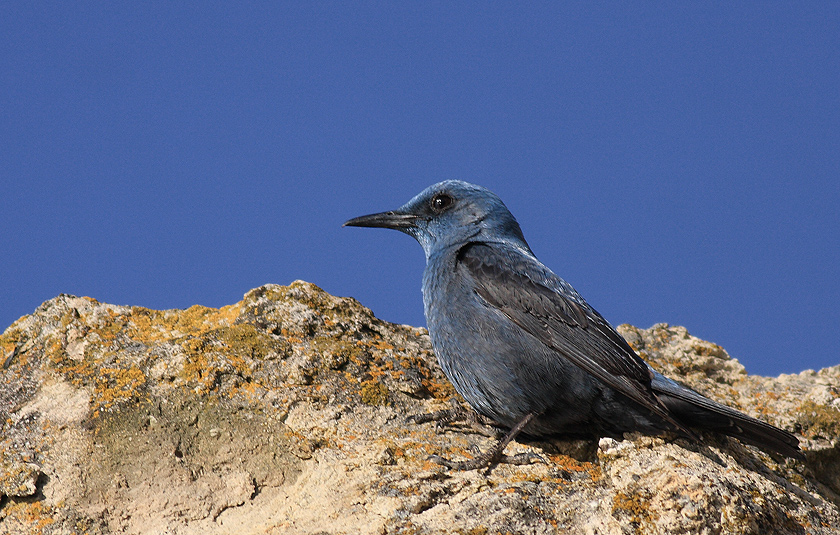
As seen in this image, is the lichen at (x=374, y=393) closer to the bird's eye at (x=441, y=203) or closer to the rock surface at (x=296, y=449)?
the rock surface at (x=296, y=449)

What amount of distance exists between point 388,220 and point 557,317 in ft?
6.95

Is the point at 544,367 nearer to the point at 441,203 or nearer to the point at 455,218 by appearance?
the point at 455,218

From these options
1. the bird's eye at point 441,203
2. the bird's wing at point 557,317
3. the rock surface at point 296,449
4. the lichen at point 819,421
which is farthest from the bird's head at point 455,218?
the lichen at point 819,421

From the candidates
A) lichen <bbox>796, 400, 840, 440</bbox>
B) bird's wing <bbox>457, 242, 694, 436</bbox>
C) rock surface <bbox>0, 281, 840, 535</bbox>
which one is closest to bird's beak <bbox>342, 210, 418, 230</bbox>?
bird's wing <bbox>457, 242, 694, 436</bbox>

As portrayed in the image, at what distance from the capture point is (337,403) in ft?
15.5

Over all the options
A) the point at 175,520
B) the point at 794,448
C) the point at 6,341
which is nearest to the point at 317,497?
the point at 175,520

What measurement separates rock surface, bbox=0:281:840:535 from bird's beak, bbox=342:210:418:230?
109 cm

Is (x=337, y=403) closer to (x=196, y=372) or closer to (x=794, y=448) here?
(x=196, y=372)

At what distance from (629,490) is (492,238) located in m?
2.69

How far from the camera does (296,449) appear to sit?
4.32 m

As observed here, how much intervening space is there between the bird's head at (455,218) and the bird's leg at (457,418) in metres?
1.47

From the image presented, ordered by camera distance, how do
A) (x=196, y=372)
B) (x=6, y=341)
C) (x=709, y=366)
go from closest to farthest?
(x=196, y=372)
(x=6, y=341)
(x=709, y=366)

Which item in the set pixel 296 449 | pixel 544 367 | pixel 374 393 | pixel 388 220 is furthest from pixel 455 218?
pixel 296 449

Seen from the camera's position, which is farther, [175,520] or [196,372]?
[196,372]
